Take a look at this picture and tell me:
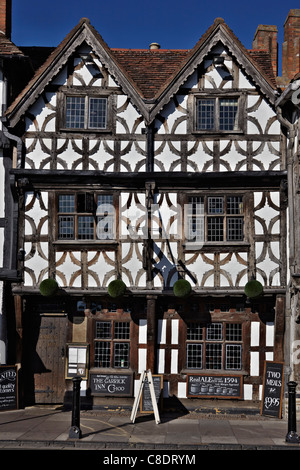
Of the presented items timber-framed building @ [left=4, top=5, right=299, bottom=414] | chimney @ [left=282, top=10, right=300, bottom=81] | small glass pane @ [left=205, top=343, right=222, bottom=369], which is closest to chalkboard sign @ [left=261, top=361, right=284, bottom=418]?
timber-framed building @ [left=4, top=5, right=299, bottom=414]

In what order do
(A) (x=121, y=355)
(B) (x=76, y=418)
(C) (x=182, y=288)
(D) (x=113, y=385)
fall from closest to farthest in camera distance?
(B) (x=76, y=418) < (C) (x=182, y=288) < (D) (x=113, y=385) < (A) (x=121, y=355)

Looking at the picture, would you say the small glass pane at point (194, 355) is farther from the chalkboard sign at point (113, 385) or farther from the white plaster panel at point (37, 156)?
the white plaster panel at point (37, 156)

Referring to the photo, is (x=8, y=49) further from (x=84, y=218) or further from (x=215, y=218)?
(x=215, y=218)

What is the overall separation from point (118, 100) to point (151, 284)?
5289 mm

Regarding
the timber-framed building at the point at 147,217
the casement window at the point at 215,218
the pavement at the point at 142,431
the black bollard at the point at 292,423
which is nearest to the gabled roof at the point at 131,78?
the timber-framed building at the point at 147,217

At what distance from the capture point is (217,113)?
49.2 ft

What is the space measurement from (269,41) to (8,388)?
13273 millimetres

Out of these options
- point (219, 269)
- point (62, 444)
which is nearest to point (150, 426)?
point (62, 444)

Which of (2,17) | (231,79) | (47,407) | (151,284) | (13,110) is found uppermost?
(2,17)

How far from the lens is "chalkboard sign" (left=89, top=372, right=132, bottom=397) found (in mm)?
14641

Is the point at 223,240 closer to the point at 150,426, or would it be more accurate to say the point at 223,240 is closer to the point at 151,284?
the point at 151,284

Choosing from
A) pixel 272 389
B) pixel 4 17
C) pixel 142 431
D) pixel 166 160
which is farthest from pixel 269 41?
pixel 142 431

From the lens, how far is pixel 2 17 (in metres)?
16.2

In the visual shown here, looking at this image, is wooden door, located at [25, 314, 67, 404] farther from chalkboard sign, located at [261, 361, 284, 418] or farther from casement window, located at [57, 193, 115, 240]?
chalkboard sign, located at [261, 361, 284, 418]
